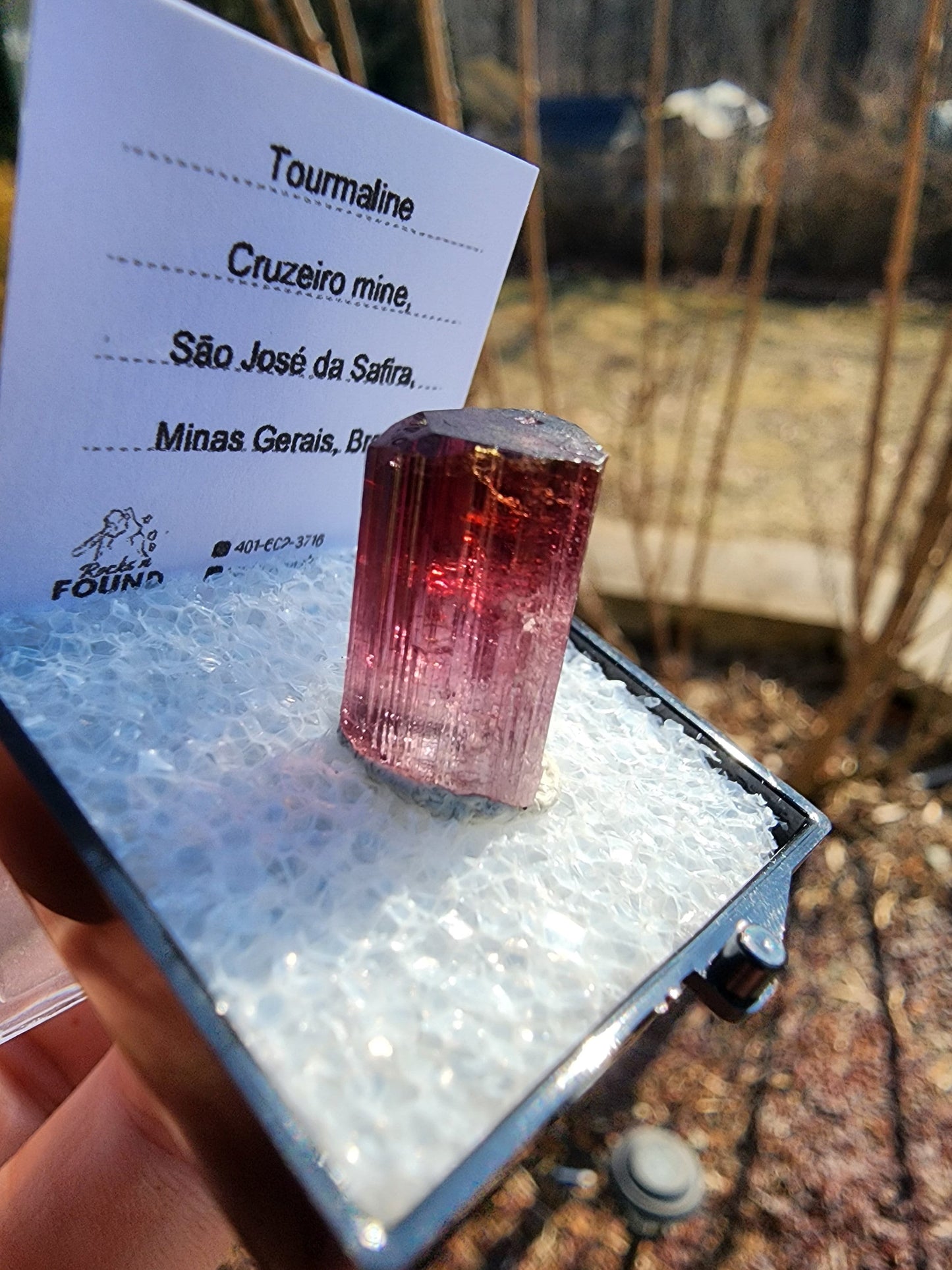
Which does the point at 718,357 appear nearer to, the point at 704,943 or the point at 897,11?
the point at 897,11

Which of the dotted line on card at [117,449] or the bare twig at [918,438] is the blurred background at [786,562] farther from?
the dotted line on card at [117,449]

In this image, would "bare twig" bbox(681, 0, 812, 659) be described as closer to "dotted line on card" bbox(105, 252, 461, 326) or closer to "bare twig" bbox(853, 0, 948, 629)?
"bare twig" bbox(853, 0, 948, 629)

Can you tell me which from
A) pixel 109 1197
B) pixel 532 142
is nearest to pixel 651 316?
pixel 532 142

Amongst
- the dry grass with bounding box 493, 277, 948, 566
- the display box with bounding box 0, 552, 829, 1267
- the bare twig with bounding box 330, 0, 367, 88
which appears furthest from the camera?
the dry grass with bounding box 493, 277, 948, 566

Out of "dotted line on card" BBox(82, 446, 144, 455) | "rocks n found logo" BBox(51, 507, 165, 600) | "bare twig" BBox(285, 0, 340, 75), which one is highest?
"bare twig" BBox(285, 0, 340, 75)

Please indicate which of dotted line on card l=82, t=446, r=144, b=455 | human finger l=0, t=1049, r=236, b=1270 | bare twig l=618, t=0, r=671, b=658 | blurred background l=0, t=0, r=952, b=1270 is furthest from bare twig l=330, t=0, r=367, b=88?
human finger l=0, t=1049, r=236, b=1270

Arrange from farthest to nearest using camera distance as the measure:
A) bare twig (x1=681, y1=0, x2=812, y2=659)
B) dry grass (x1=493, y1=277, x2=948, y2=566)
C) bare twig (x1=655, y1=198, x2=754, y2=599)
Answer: dry grass (x1=493, y1=277, x2=948, y2=566) < bare twig (x1=655, y1=198, x2=754, y2=599) < bare twig (x1=681, y1=0, x2=812, y2=659)

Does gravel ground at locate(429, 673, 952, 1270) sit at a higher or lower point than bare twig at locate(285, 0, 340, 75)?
lower

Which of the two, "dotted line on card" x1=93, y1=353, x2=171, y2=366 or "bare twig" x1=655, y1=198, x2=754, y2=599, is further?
"bare twig" x1=655, y1=198, x2=754, y2=599
